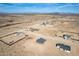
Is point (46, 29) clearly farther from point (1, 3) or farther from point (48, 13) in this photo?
point (1, 3)

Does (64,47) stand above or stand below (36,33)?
below

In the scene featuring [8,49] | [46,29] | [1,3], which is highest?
[1,3]

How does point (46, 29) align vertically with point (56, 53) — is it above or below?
above

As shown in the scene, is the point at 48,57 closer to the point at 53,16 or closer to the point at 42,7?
the point at 53,16

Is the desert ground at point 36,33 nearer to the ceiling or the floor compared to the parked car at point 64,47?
nearer to the ceiling

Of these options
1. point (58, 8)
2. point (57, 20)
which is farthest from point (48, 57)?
point (58, 8)

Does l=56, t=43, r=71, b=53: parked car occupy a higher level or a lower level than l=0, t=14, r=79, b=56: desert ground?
lower

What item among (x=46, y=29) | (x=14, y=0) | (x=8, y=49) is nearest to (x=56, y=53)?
(x=46, y=29)
